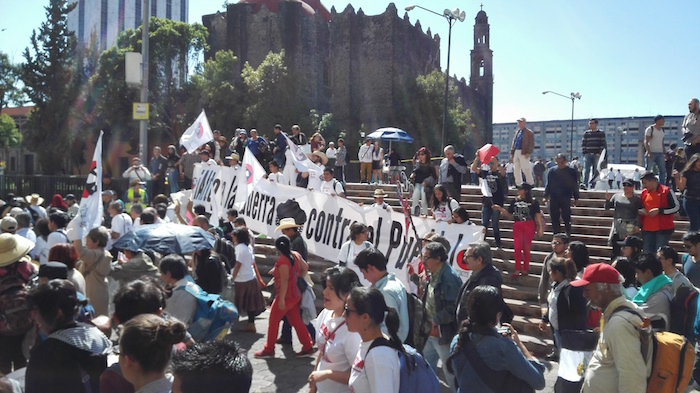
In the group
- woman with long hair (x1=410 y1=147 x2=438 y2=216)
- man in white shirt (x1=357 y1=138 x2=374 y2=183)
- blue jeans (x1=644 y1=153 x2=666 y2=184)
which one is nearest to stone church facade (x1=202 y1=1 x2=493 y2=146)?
man in white shirt (x1=357 y1=138 x2=374 y2=183)

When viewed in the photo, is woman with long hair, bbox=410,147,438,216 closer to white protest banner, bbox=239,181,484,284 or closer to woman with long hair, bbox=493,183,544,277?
woman with long hair, bbox=493,183,544,277

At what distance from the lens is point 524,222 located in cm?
952

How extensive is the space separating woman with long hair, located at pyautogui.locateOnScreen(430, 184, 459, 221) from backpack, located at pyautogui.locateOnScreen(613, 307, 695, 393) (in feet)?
20.4

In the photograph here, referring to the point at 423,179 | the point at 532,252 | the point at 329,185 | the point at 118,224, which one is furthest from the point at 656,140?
the point at 118,224

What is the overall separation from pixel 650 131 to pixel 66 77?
3572 centimetres

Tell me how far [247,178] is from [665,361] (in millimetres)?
7964

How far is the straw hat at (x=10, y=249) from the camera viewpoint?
5.09 m

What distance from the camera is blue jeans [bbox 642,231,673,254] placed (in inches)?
348

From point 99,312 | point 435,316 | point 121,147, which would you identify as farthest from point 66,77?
point 435,316

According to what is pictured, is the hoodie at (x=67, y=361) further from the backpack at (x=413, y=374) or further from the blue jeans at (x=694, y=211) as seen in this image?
the blue jeans at (x=694, y=211)

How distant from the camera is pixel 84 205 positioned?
9.07m

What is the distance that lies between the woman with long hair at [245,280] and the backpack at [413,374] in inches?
192

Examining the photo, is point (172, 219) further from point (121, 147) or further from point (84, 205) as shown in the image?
point (121, 147)

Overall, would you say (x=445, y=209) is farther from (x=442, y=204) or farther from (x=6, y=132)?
(x=6, y=132)
